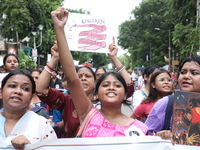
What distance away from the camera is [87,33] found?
13.0ft

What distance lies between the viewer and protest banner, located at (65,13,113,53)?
386 centimetres

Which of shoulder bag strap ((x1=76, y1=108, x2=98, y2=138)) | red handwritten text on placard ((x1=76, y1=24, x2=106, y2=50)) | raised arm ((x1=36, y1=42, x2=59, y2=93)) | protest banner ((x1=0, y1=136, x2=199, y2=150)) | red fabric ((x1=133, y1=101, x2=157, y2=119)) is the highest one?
red handwritten text on placard ((x1=76, y1=24, x2=106, y2=50))

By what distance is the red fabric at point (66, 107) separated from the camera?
2707mm

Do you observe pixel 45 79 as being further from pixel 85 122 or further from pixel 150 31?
pixel 150 31

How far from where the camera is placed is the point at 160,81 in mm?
3611

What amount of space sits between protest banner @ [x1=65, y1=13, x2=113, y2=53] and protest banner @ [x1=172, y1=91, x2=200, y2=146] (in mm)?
1979

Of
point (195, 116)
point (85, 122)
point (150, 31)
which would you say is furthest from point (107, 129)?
point (150, 31)

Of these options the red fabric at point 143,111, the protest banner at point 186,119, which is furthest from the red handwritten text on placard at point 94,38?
the protest banner at point 186,119

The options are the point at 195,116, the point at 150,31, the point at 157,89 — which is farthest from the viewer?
the point at 150,31

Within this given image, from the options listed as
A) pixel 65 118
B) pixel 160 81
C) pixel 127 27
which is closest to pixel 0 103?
pixel 65 118

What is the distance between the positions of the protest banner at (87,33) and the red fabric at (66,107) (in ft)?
3.99

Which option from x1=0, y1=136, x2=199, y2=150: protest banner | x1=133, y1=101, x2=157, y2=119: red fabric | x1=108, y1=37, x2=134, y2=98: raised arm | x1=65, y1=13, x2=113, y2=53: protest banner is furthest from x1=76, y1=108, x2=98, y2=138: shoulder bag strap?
x1=65, y1=13, x2=113, y2=53: protest banner

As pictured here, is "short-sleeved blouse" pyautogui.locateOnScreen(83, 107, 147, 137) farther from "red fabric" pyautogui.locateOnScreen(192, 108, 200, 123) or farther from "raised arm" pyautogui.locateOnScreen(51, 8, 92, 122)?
"red fabric" pyautogui.locateOnScreen(192, 108, 200, 123)

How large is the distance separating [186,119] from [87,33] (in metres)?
2.38
